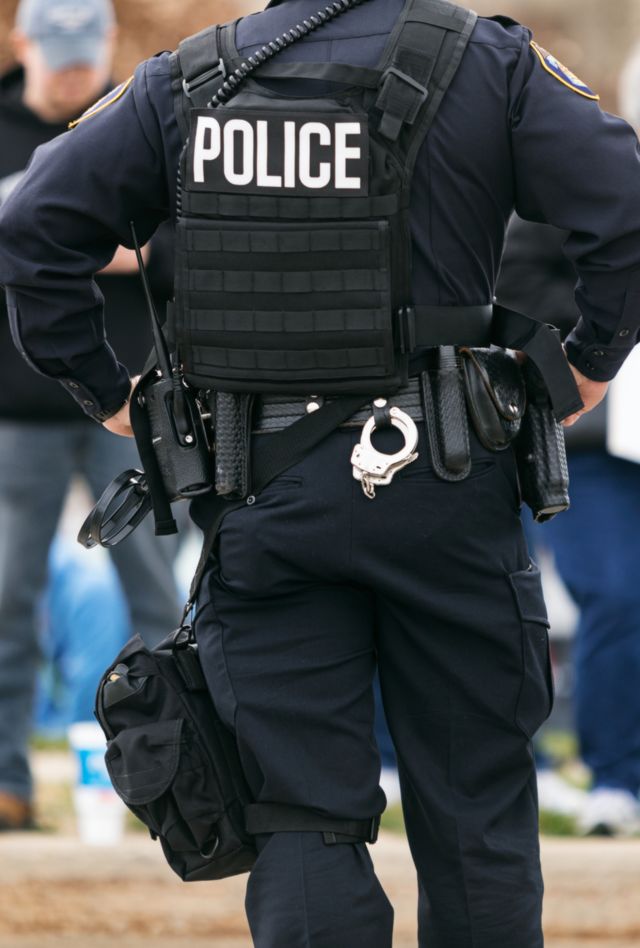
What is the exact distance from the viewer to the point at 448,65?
2.32 m

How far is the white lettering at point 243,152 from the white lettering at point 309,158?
74mm

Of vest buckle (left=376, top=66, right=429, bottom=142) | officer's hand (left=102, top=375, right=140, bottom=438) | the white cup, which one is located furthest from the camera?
the white cup

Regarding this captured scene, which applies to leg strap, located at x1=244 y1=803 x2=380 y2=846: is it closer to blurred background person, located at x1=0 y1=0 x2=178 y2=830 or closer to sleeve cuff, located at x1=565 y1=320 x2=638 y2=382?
sleeve cuff, located at x1=565 y1=320 x2=638 y2=382

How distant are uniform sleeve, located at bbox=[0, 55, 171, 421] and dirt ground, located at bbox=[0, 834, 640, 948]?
1528mm

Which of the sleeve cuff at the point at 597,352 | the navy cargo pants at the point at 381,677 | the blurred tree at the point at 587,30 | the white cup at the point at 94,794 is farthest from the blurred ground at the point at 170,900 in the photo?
the blurred tree at the point at 587,30

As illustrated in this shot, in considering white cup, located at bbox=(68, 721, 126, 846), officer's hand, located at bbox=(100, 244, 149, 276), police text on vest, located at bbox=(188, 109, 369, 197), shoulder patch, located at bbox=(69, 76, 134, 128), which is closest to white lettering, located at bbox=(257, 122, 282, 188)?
police text on vest, located at bbox=(188, 109, 369, 197)

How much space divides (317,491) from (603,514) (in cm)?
193

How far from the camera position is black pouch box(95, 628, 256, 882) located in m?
2.48

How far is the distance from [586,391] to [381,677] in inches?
22.5

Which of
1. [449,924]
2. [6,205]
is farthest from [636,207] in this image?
[449,924]

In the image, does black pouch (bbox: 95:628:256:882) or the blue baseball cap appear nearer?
black pouch (bbox: 95:628:256:882)

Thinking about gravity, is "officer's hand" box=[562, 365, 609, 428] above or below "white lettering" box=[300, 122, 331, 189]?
below

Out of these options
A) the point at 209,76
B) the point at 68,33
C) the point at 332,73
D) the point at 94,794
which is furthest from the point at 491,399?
the point at 68,33

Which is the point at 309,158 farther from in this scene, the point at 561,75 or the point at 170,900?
the point at 170,900
